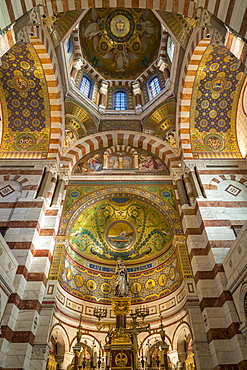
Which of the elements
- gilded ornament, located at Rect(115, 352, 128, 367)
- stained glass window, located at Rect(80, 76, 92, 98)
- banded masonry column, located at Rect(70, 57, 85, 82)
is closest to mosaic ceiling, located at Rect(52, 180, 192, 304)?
gilded ornament, located at Rect(115, 352, 128, 367)

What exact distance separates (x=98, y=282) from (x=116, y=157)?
5.69 m

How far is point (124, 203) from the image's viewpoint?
12367 mm

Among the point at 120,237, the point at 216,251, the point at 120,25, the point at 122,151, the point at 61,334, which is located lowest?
the point at 61,334

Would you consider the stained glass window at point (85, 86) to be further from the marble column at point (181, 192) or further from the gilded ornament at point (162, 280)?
the gilded ornament at point (162, 280)

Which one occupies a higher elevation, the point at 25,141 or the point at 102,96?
the point at 102,96

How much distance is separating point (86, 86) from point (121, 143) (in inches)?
179

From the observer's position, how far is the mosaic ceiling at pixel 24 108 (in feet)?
36.6

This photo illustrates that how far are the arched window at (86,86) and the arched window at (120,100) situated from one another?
4.93 ft

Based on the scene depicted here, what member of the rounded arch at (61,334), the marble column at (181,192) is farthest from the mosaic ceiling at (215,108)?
the rounded arch at (61,334)

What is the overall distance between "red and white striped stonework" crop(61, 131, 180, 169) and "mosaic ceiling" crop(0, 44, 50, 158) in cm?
135

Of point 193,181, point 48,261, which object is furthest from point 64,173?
point 193,181

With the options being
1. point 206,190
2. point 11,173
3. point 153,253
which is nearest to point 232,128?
point 206,190

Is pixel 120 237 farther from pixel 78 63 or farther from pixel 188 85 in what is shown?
pixel 78 63

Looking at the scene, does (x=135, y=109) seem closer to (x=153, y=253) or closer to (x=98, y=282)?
(x=153, y=253)
